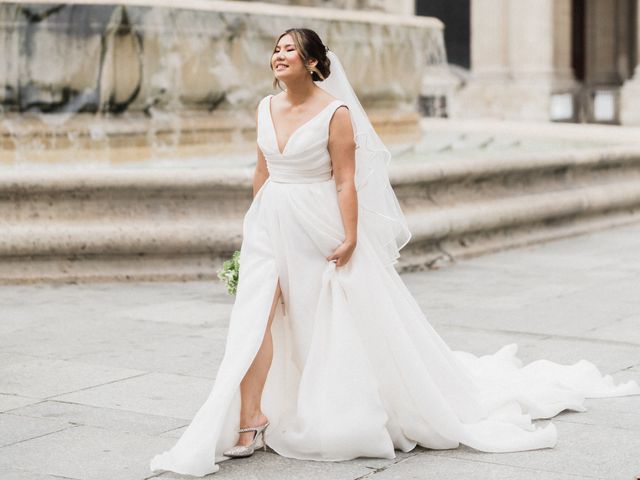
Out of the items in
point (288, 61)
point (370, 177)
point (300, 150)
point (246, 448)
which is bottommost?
point (246, 448)

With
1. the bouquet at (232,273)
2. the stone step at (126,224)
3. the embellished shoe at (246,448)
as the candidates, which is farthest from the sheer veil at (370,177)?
the stone step at (126,224)

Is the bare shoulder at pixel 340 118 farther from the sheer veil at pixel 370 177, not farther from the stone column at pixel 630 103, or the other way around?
the stone column at pixel 630 103

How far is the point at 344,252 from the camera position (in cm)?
500

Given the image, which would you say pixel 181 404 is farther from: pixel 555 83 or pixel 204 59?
pixel 555 83

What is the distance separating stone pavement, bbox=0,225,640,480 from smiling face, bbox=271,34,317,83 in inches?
53.8

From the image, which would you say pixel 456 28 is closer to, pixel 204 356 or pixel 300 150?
pixel 204 356

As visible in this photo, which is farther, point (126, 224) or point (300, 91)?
point (126, 224)

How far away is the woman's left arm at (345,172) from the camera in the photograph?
4973mm

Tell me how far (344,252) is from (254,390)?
1.94ft

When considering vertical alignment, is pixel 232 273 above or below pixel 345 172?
below

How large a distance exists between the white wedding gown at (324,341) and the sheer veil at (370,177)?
92 millimetres

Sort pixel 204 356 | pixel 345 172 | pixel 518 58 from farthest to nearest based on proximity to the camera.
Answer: pixel 518 58, pixel 204 356, pixel 345 172

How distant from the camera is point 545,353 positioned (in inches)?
273

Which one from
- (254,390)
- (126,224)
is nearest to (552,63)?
(126,224)
